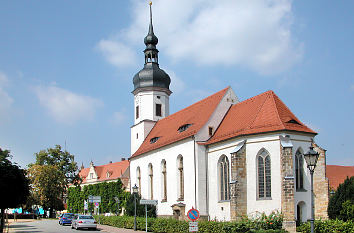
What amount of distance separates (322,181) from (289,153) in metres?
3.82

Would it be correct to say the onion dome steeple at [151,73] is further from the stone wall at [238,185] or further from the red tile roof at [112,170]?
the red tile roof at [112,170]

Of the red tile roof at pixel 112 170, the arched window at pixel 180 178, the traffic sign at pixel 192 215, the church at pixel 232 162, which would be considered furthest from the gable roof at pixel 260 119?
the red tile roof at pixel 112 170

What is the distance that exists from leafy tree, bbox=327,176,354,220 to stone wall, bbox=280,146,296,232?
2.38m

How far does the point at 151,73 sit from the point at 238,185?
22801 mm

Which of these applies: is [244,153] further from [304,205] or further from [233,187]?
[304,205]

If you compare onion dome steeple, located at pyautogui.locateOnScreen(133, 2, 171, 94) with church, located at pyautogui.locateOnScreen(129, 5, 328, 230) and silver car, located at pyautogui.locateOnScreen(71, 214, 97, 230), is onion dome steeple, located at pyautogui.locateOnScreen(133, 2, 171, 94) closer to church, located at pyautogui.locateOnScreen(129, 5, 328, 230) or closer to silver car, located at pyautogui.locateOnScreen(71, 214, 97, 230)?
church, located at pyautogui.locateOnScreen(129, 5, 328, 230)

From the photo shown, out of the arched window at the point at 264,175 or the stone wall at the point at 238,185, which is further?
the stone wall at the point at 238,185

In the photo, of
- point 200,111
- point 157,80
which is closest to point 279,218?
point 200,111

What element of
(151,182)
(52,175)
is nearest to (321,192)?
(151,182)

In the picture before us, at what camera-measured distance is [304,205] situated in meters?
27.7

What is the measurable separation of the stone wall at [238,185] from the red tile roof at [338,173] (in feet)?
109

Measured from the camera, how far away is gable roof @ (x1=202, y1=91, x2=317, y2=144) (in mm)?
28656

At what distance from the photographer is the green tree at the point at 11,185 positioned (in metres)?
24.7

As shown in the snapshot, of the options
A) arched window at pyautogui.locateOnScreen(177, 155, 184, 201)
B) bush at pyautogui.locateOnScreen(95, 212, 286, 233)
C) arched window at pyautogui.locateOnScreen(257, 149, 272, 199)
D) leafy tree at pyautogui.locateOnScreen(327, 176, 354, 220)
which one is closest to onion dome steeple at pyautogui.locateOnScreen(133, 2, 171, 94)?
arched window at pyautogui.locateOnScreen(177, 155, 184, 201)
